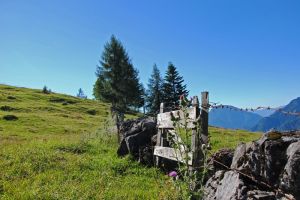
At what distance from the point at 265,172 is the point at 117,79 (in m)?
76.0

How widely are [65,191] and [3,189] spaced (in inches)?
68.0

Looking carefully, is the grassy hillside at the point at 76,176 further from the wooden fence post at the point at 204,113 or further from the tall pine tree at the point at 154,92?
the tall pine tree at the point at 154,92

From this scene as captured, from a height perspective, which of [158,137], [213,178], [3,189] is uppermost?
[158,137]

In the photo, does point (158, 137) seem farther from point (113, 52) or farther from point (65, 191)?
point (113, 52)

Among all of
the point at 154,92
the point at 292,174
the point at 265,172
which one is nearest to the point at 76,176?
the point at 265,172

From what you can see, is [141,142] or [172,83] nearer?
[141,142]

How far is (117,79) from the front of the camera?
80625mm

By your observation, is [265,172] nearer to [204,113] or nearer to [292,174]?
[292,174]

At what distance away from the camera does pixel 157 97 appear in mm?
100125

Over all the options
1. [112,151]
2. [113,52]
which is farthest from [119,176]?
[113,52]

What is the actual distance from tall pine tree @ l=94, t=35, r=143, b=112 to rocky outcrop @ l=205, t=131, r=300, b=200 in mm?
72598

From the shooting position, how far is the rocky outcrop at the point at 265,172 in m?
4.74

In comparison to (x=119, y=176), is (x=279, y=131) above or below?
above

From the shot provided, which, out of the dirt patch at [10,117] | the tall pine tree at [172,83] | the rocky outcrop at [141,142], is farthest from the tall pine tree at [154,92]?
the rocky outcrop at [141,142]
